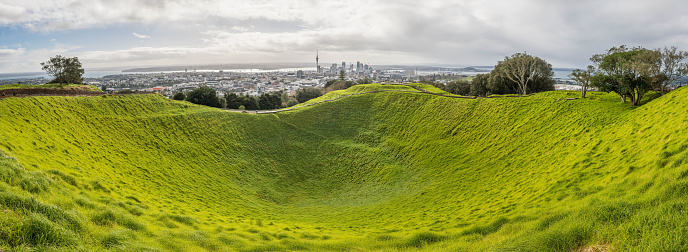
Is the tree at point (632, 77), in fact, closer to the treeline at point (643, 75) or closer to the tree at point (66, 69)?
the treeline at point (643, 75)

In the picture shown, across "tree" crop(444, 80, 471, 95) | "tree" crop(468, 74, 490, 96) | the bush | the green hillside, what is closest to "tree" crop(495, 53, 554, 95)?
"tree" crop(468, 74, 490, 96)

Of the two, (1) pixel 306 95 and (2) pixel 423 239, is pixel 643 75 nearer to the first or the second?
(2) pixel 423 239

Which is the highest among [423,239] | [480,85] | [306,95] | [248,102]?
[480,85]

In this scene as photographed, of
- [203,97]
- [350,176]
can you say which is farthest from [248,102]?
[350,176]

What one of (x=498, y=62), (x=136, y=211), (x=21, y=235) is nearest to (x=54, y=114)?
(x=136, y=211)

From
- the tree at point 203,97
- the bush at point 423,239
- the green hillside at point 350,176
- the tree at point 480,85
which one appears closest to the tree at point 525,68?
the tree at point 480,85
